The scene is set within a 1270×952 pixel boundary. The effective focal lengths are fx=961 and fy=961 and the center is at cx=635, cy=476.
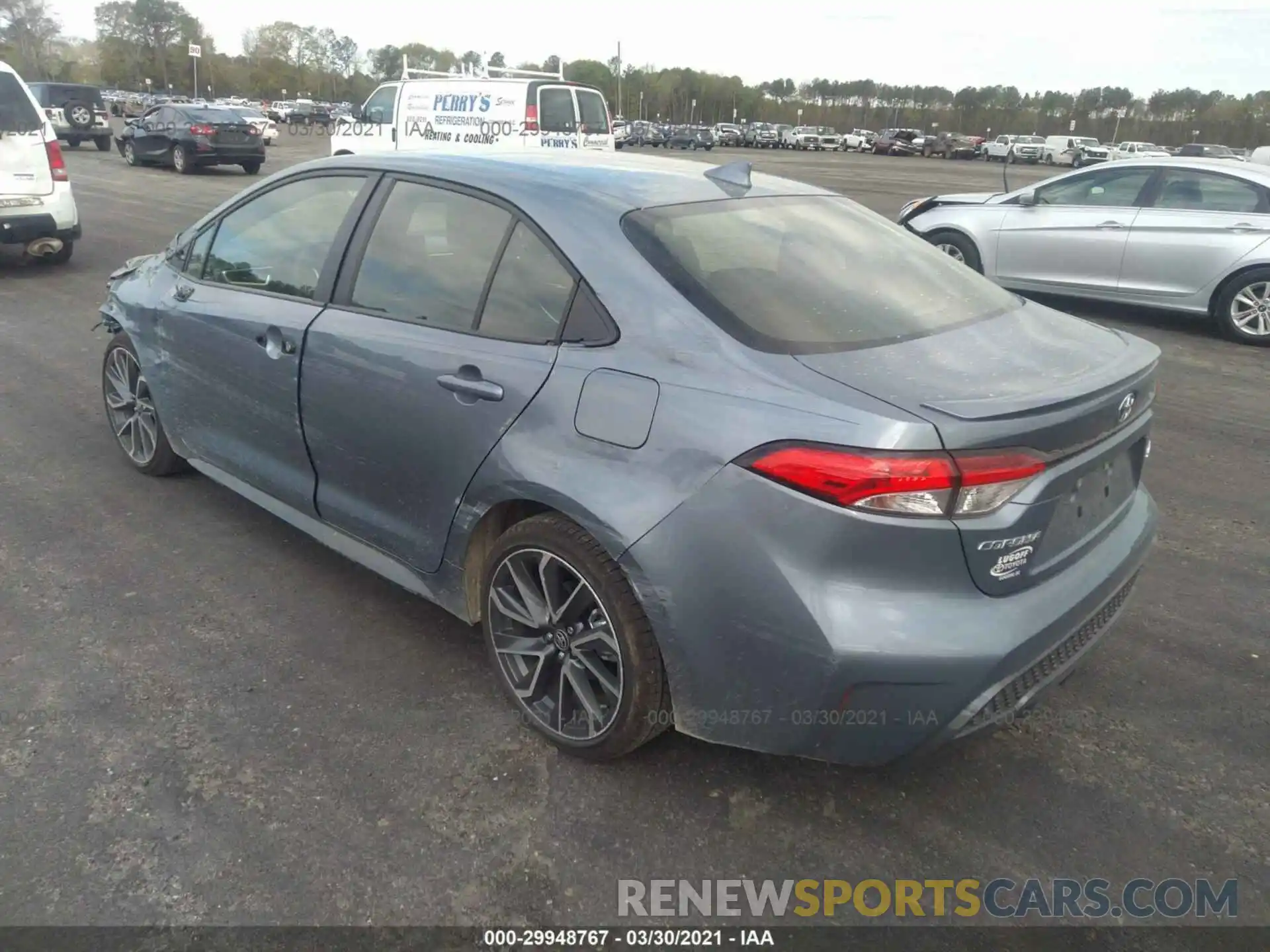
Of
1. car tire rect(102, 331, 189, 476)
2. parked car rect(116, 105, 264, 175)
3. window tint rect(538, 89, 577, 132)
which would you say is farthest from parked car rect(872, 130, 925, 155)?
car tire rect(102, 331, 189, 476)

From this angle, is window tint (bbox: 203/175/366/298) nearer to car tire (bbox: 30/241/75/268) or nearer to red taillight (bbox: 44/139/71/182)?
red taillight (bbox: 44/139/71/182)

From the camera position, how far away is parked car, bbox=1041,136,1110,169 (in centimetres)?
5353

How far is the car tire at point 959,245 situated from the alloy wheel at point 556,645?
27.8ft

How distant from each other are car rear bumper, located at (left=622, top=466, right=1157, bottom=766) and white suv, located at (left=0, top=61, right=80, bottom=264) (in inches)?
377

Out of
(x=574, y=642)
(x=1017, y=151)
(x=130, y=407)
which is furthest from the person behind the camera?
(x=1017, y=151)

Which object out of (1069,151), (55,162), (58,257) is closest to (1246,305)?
(55,162)

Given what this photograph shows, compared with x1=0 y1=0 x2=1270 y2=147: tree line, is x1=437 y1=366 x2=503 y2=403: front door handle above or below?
below

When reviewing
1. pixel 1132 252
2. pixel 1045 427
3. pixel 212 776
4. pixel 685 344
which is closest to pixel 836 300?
pixel 685 344

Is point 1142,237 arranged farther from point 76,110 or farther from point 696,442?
point 76,110

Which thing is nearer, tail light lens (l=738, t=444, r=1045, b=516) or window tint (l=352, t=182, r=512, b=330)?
tail light lens (l=738, t=444, r=1045, b=516)

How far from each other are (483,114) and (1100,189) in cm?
1204

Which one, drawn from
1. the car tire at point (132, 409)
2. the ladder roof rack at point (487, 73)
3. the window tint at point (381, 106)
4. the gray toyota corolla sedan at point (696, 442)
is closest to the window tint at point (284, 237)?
the gray toyota corolla sedan at point (696, 442)

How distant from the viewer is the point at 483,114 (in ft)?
59.2

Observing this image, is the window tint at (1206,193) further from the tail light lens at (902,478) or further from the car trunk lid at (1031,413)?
the tail light lens at (902,478)
